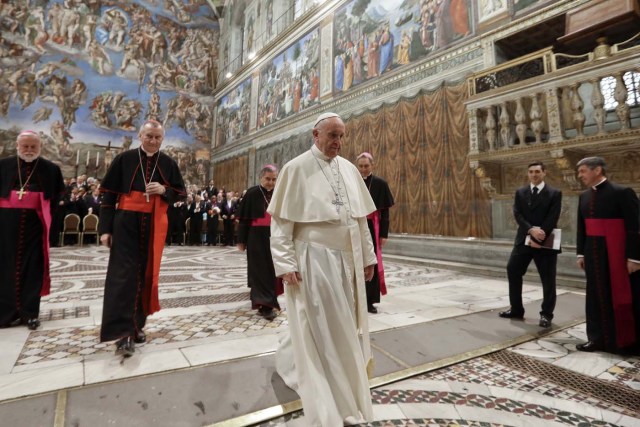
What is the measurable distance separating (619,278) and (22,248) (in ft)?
18.3

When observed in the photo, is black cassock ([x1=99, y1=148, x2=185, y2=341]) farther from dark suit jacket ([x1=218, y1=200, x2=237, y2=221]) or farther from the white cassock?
dark suit jacket ([x1=218, y1=200, x2=237, y2=221])

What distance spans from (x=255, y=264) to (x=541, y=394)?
2850 mm

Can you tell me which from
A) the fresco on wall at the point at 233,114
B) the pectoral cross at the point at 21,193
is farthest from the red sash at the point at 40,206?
the fresco on wall at the point at 233,114

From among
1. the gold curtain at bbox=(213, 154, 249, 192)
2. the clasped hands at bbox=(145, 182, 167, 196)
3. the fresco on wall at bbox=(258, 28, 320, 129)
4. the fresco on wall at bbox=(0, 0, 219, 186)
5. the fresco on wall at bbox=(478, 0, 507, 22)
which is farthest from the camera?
the gold curtain at bbox=(213, 154, 249, 192)

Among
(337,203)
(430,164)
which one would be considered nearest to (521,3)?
(430,164)

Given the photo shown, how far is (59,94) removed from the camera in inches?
740

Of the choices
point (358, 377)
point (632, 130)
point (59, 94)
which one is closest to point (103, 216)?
point (358, 377)

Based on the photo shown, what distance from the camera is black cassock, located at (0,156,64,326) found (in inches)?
125

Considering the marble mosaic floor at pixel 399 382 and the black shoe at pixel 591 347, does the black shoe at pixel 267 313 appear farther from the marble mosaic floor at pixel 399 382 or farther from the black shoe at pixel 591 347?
the black shoe at pixel 591 347

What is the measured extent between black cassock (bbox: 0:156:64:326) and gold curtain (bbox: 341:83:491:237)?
26.5ft

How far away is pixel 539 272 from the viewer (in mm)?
3627

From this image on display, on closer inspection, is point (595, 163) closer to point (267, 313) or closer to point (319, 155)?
point (319, 155)

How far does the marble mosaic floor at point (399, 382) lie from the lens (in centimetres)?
190

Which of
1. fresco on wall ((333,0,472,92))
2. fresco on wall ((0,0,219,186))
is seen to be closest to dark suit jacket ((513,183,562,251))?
fresco on wall ((333,0,472,92))
